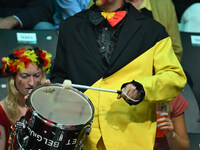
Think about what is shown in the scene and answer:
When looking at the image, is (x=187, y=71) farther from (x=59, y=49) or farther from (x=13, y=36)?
(x=59, y=49)

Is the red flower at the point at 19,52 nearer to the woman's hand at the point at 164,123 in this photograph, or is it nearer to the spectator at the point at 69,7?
the spectator at the point at 69,7

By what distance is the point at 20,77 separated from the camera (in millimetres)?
3770

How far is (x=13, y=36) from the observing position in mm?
4539

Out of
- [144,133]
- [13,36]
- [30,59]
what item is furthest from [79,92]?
[13,36]

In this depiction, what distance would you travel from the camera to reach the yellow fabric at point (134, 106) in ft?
8.02

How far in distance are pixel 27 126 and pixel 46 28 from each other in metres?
2.63

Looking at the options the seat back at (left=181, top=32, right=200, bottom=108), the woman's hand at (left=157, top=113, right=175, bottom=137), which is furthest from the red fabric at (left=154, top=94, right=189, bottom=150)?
the seat back at (left=181, top=32, right=200, bottom=108)

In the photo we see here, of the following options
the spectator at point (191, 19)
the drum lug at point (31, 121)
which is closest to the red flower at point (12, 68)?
the drum lug at point (31, 121)

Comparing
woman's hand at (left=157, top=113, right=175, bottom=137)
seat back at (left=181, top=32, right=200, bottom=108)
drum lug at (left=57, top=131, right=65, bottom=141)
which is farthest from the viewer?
seat back at (left=181, top=32, right=200, bottom=108)

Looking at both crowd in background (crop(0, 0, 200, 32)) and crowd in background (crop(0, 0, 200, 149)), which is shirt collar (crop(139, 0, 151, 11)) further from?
crowd in background (crop(0, 0, 200, 32))

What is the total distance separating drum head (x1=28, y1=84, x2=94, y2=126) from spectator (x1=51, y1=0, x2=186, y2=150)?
16cm

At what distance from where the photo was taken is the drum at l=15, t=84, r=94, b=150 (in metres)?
2.27

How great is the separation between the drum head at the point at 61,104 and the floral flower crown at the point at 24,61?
55.1 inches

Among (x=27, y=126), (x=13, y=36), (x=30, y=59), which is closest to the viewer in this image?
(x=27, y=126)
